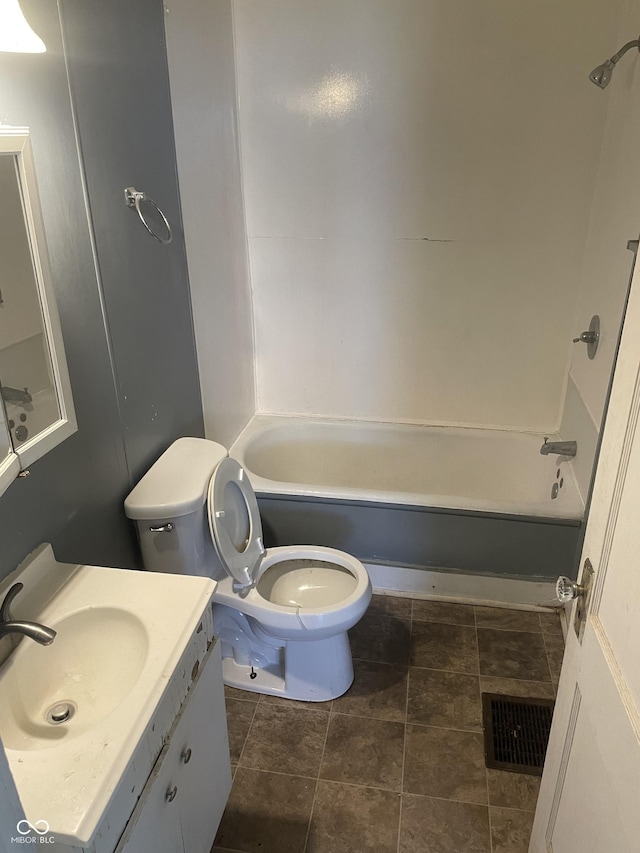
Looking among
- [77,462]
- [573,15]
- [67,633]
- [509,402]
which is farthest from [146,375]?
[573,15]

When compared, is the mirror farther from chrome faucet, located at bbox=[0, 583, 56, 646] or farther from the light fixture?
chrome faucet, located at bbox=[0, 583, 56, 646]

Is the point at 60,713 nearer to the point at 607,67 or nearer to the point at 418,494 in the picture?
the point at 418,494

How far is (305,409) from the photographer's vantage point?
307cm

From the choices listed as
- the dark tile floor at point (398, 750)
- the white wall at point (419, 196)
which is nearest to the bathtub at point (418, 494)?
the white wall at point (419, 196)

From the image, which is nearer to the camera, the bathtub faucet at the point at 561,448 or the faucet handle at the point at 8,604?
the faucet handle at the point at 8,604

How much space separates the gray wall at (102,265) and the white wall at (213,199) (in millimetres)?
134

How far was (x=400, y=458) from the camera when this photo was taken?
2.94 meters

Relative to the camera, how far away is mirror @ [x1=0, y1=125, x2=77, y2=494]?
1.15 meters

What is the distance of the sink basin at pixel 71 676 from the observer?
110cm

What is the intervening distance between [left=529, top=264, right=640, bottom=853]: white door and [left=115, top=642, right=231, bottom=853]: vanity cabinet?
738 millimetres

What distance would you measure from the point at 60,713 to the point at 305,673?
1000 millimetres

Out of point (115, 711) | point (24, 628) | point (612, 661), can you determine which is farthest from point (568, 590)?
point (24, 628)

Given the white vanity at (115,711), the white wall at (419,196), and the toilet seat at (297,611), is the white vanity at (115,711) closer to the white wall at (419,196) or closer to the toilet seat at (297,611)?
the toilet seat at (297,611)

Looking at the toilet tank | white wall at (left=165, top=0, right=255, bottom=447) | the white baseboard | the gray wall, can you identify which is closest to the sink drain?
the gray wall
